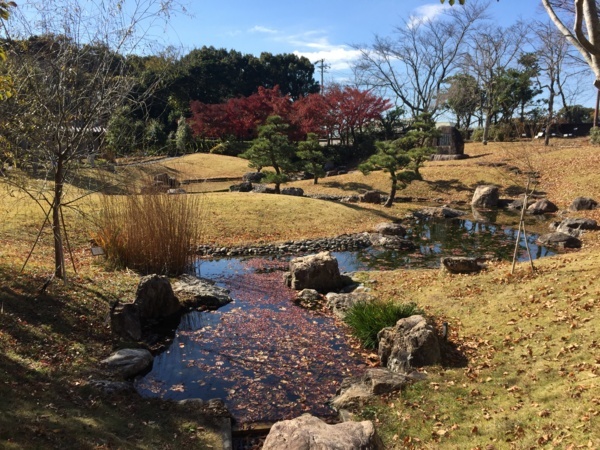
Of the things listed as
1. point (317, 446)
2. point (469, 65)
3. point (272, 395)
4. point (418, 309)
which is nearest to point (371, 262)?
point (418, 309)

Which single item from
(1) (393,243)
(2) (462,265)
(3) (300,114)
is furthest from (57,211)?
(3) (300,114)

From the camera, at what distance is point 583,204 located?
17766mm

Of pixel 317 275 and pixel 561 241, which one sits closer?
pixel 317 275

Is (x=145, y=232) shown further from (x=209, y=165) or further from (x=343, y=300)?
(x=209, y=165)

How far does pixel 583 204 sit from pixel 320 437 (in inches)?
714

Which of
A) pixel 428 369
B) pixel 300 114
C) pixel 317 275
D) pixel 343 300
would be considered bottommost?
pixel 428 369

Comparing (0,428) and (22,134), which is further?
(22,134)

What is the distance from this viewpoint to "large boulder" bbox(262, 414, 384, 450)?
10.6 ft

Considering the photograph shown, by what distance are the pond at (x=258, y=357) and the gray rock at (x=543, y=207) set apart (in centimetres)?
1283

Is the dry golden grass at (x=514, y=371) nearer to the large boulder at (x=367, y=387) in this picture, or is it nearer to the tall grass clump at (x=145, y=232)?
the large boulder at (x=367, y=387)

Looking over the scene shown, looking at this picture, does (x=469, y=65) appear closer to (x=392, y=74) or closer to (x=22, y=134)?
(x=392, y=74)

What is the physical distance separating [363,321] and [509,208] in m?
15.4

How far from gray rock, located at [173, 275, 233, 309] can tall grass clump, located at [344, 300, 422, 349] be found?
2.75 metres

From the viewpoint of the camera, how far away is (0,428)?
145 inches
